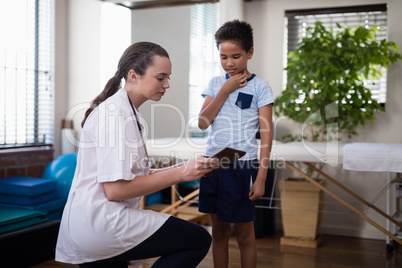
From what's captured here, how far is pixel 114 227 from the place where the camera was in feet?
4.34

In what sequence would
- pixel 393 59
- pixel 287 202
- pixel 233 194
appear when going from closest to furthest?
pixel 233 194, pixel 393 59, pixel 287 202

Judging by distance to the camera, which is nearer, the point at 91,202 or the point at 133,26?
the point at 91,202

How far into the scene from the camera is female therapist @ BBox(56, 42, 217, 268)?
1.33 m

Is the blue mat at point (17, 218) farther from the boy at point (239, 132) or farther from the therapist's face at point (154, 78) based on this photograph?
the therapist's face at point (154, 78)

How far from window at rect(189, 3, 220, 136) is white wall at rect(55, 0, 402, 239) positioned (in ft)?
0.22

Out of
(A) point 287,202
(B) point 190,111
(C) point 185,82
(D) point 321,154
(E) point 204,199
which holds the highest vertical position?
(C) point 185,82

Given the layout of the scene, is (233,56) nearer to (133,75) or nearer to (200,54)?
(133,75)

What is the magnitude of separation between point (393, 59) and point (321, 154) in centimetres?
106

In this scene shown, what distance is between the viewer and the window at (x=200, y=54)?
3.78m

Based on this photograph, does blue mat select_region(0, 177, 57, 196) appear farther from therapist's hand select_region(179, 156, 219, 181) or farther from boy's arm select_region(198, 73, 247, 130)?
therapist's hand select_region(179, 156, 219, 181)

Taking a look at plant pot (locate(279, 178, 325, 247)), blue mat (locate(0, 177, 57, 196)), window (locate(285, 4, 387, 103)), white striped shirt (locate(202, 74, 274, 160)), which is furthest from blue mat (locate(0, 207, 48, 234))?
window (locate(285, 4, 387, 103))

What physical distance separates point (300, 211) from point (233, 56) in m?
1.78

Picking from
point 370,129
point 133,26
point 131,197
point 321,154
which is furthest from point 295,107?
point 131,197

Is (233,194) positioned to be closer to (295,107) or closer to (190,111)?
(295,107)
